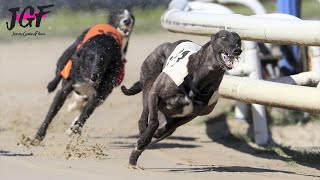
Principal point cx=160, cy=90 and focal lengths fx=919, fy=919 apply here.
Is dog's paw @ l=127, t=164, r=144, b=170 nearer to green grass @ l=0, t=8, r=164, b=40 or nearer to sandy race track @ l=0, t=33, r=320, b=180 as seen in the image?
sandy race track @ l=0, t=33, r=320, b=180

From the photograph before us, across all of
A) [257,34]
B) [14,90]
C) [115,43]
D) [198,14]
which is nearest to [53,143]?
[115,43]

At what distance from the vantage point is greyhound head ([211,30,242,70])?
6387 mm

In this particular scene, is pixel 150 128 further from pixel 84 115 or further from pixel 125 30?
pixel 125 30

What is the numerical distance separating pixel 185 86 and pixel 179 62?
229mm

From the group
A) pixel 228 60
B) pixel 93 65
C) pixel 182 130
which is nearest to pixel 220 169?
pixel 228 60

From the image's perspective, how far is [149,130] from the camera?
689cm

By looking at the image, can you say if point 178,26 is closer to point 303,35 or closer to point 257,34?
point 257,34

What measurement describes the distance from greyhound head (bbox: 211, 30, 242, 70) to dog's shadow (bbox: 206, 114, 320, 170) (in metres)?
1.67

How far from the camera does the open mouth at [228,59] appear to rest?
6367mm

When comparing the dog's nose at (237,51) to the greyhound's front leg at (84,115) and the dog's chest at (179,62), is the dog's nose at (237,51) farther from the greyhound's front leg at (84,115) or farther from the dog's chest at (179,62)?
the greyhound's front leg at (84,115)

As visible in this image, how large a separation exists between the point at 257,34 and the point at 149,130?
1176 millimetres

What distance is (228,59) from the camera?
6434 mm

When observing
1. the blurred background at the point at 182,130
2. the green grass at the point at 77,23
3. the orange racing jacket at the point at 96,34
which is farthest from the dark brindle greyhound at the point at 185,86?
the green grass at the point at 77,23

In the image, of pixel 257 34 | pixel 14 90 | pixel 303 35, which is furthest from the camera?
pixel 14 90
